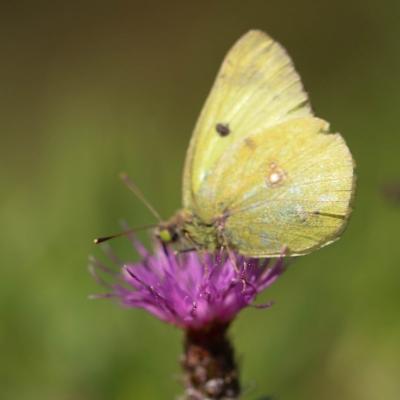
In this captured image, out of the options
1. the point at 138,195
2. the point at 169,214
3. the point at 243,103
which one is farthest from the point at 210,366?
the point at 169,214

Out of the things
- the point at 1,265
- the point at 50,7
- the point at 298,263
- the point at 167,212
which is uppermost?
the point at 50,7

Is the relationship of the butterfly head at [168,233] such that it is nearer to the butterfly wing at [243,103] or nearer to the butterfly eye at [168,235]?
the butterfly eye at [168,235]

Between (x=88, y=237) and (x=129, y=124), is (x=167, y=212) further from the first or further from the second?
(x=129, y=124)

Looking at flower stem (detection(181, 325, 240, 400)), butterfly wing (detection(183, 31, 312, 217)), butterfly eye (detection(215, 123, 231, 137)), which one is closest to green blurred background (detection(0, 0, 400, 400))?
flower stem (detection(181, 325, 240, 400))

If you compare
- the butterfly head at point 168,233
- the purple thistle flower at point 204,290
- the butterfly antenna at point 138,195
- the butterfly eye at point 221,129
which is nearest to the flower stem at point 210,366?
the purple thistle flower at point 204,290

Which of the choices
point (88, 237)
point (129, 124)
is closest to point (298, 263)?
point (88, 237)

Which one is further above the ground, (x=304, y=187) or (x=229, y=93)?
(x=229, y=93)

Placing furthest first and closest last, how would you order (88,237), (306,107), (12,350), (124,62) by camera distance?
1. (124,62)
2. (88,237)
3. (12,350)
4. (306,107)
